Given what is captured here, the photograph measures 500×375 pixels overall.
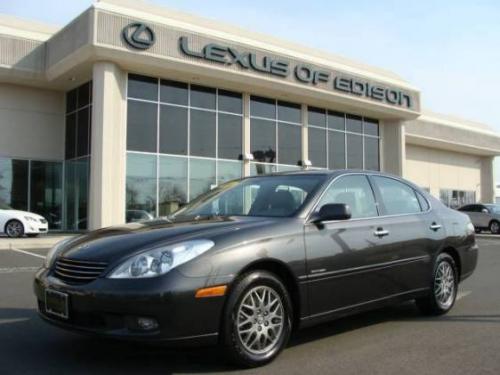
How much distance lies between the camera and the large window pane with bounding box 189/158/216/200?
22.6 metres

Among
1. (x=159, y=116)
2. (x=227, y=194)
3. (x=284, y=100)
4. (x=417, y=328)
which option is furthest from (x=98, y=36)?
(x=417, y=328)

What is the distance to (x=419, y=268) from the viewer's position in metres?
5.78

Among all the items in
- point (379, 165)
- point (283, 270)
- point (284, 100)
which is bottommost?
point (283, 270)

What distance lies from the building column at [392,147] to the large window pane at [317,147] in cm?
485

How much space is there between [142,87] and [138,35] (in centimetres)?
225

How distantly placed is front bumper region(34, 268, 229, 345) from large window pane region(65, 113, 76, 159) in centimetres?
1958

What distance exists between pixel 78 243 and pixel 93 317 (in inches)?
30.5

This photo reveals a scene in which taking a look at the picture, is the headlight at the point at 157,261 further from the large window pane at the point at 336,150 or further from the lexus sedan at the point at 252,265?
the large window pane at the point at 336,150

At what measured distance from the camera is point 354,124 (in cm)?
2947

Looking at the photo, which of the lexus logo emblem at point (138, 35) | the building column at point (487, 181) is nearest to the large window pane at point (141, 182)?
the lexus logo emblem at point (138, 35)

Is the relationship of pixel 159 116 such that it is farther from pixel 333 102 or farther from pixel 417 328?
pixel 417 328

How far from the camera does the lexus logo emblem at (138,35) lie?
1956 centimetres

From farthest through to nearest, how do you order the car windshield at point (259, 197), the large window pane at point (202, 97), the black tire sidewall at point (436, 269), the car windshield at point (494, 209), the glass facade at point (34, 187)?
the car windshield at point (494, 209), the large window pane at point (202, 97), the glass facade at point (34, 187), the black tire sidewall at point (436, 269), the car windshield at point (259, 197)

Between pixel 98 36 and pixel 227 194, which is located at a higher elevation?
pixel 98 36
